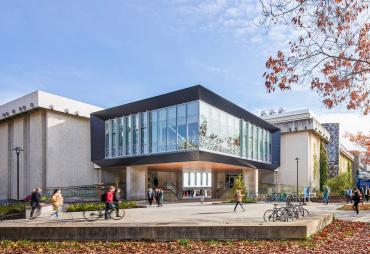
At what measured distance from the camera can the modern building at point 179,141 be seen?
108 feet

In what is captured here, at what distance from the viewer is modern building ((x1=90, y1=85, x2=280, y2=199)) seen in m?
32.9

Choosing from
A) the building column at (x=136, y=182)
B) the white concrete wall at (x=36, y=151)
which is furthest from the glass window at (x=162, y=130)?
the white concrete wall at (x=36, y=151)

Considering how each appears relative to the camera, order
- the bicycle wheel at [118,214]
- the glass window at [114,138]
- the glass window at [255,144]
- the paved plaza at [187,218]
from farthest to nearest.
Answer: the glass window at [255,144] < the glass window at [114,138] < the bicycle wheel at [118,214] < the paved plaza at [187,218]

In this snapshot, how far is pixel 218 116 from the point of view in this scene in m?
36.1

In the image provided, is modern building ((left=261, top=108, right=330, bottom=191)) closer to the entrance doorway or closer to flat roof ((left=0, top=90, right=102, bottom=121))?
the entrance doorway

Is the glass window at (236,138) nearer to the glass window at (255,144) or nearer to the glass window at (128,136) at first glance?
the glass window at (255,144)

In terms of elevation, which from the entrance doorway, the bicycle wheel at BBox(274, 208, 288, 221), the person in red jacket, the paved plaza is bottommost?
the entrance doorway

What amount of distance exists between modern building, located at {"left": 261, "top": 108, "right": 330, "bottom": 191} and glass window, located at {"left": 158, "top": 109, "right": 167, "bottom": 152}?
1931cm

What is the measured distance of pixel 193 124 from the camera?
32656 millimetres

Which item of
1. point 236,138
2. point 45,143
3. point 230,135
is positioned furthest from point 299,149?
point 45,143

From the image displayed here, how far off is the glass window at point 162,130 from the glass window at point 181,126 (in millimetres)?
1843

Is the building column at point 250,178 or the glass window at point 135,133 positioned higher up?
the glass window at point 135,133

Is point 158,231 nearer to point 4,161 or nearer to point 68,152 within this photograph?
point 68,152

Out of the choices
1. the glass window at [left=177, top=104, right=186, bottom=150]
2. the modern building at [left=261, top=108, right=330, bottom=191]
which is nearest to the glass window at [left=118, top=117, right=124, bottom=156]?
the glass window at [left=177, top=104, right=186, bottom=150]
